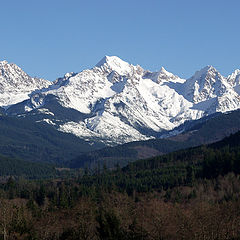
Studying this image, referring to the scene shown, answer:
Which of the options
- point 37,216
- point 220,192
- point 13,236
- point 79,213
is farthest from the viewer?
point 220,192

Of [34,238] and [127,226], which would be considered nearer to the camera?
[34,238]

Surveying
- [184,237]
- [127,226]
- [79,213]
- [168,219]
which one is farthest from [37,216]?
[184,237]

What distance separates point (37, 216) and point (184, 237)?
6346cm

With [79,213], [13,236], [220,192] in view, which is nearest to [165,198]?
[220,192]

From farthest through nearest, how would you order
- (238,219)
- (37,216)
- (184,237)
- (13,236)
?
(37,216) → (13,236) → (238,219) → (184,237)

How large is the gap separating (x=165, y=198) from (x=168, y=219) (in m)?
88.4

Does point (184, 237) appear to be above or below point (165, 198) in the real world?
below

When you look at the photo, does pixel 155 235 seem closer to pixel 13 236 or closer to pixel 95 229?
pixel 95 229

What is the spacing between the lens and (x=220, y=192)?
622ft

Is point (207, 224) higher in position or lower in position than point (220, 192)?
lower

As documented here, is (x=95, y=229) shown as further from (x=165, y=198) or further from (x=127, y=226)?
(x=165, y=198)

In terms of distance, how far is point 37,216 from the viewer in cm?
15238

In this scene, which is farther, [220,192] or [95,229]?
[220,192]

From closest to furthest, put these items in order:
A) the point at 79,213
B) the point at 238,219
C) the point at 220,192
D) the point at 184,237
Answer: the point at 184,237 < the point at 238,219 < the point at 79,213 < the point at 220,192
